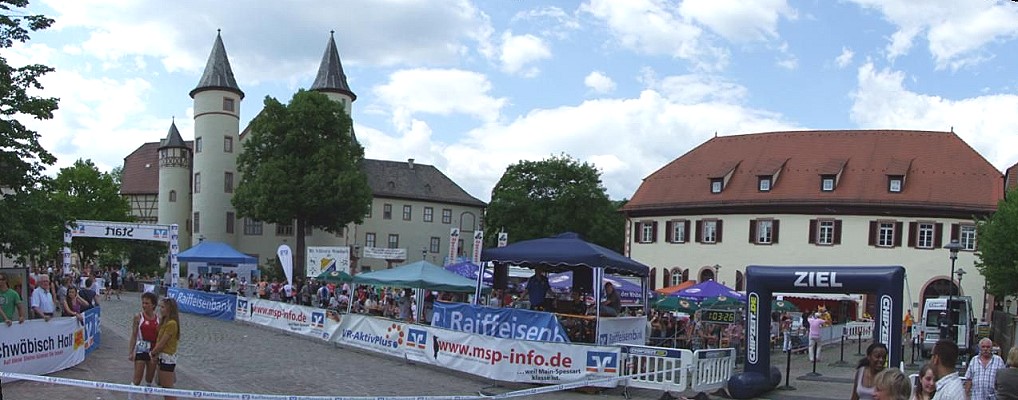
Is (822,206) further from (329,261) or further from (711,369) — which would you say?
(711,369)

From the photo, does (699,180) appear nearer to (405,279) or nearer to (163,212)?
(405,279)

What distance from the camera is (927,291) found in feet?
153

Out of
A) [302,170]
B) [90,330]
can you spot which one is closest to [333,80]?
[302,170]

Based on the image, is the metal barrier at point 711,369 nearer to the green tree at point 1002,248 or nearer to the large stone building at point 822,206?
the green tree at point 1002,248

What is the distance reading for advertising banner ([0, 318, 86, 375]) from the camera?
522 inches

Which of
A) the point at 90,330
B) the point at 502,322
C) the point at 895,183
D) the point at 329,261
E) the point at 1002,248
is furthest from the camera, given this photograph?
the point at 895,183

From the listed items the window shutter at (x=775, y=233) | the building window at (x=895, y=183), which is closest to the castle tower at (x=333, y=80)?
the window shutter at (x=775, y=233)

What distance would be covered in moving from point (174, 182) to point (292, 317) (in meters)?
48.3

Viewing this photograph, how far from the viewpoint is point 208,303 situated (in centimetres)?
3222

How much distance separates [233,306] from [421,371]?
48.5 feet

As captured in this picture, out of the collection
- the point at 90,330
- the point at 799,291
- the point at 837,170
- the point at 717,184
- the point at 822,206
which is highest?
the point at 837,170

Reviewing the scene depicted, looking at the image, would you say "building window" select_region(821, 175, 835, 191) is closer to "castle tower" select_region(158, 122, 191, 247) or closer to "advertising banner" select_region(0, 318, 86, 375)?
"advertising banner" select_region(0, 318, 86, 375)

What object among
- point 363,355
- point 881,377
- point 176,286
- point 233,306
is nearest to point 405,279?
point 363,355

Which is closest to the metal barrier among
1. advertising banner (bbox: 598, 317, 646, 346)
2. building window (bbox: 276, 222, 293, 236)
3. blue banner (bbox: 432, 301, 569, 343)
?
advertising banner (bbox: 598, 317, 646, 346)
